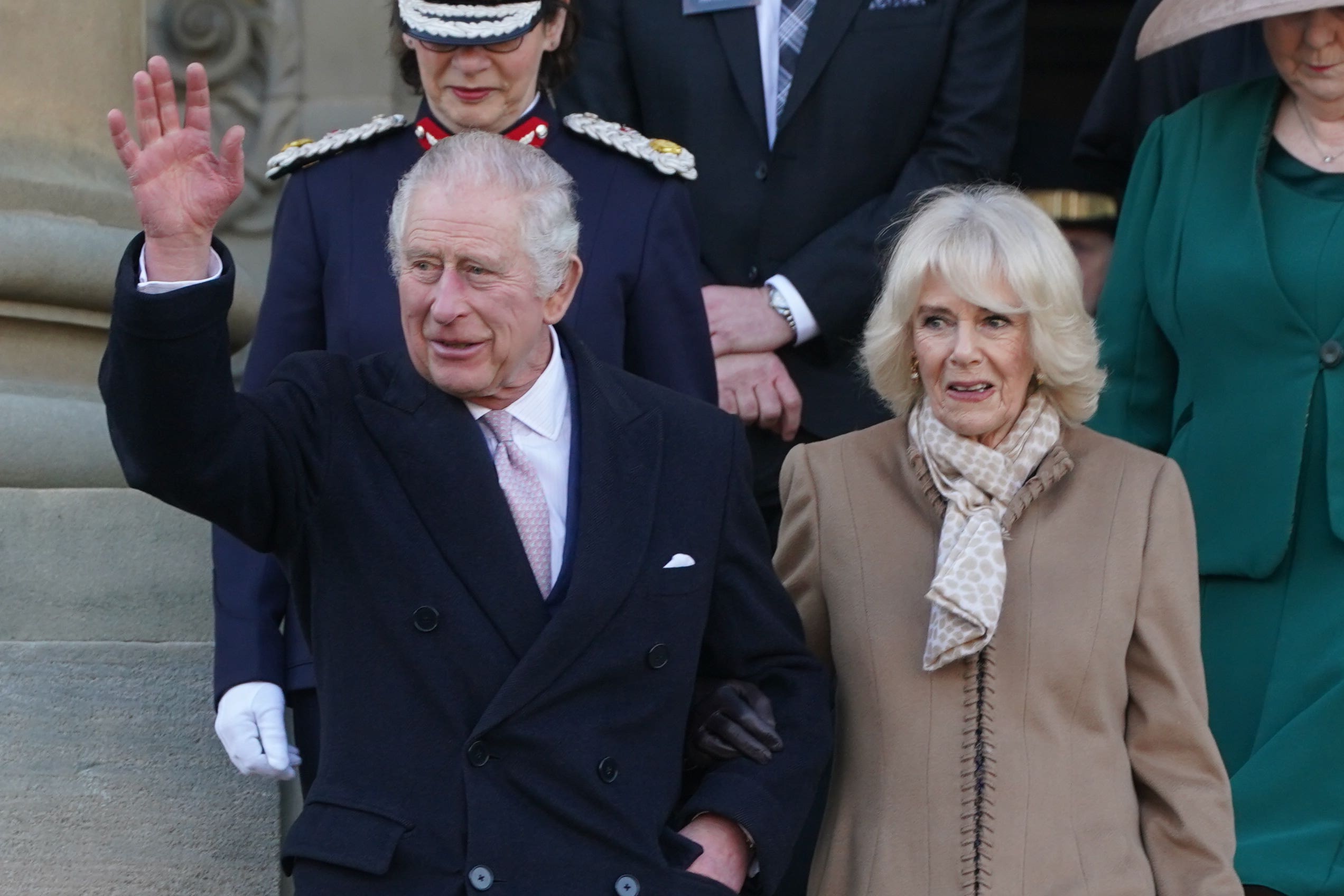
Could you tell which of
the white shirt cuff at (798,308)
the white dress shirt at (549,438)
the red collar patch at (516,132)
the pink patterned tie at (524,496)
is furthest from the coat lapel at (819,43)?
the pink patterned tie at (524,496)

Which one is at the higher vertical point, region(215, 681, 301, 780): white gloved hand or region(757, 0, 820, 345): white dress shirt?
region(757, 0, 820, 345): white dress shirt

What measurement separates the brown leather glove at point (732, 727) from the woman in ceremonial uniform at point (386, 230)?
0.66m

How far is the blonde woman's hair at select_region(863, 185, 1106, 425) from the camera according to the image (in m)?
3.44

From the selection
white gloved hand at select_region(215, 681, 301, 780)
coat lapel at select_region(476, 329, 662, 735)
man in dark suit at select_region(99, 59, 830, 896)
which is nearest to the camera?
man in dark suit at select_region(99, 59, 830, 896)

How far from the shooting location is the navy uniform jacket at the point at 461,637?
2.91m

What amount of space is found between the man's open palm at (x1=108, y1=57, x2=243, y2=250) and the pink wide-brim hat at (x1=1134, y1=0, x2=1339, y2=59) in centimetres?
191

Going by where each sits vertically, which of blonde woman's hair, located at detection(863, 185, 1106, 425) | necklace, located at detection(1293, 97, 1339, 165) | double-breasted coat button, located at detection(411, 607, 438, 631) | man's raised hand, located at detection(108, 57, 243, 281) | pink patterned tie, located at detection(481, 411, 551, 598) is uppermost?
man's raised hand, located at detection(108, 57, 243, 281)

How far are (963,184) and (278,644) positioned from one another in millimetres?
1626

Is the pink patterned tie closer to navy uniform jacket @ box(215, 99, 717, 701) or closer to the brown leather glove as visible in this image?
the brown leather glove

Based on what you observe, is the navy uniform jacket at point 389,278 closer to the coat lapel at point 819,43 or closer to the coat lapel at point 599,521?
the coat lapel at point 599,521

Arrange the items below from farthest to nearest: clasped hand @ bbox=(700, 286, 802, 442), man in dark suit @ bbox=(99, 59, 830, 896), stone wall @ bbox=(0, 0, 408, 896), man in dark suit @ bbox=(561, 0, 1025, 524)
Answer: man in dark suit @ bbox=(561, 0, 1025, 524) < clasped hand @ bbox=(700, 286, 802, 442) < stone wall @ bbox=(0, 0, 408, 896) < man in dark suit @ bbox=(99, 59, 830, 896)

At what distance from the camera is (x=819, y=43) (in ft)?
14.5

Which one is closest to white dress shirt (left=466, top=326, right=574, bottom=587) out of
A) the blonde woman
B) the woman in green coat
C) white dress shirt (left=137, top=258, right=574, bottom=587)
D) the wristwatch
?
white dress shirt (left=137, top=258, right=574, bottom=587)

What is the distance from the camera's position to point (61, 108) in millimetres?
4617
